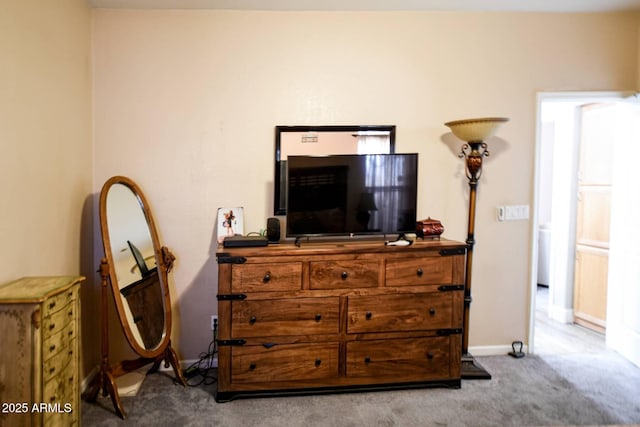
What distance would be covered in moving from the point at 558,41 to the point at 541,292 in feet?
10.8

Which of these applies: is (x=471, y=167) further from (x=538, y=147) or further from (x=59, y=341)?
(x=59, y=341)

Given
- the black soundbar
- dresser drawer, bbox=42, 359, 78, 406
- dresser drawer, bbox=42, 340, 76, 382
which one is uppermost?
the black soundbar

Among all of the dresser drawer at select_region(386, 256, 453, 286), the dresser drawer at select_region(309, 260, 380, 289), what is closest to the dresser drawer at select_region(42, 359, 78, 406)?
the dresser drawer at select_region(309, 260, 380, 289)

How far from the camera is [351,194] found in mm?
2525

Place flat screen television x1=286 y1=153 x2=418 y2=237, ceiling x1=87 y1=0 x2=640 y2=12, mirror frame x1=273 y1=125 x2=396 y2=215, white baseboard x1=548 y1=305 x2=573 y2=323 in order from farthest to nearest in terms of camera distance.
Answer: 1. white baseboard x1=548 y1=305 x2=573 y2=323
2. mirror frame x1=273 y1=125 x2=396 y2=215
3. ceiling x1=87 y1=0 x2=640 y2=12
4. flat screen television x1=286 y1=153 x2=418 y2=237

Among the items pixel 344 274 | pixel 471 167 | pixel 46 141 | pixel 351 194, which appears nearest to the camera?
pixel 46 141

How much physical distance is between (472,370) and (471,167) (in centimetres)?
146

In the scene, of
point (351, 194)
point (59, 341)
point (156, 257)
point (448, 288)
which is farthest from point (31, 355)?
point (448, 288)

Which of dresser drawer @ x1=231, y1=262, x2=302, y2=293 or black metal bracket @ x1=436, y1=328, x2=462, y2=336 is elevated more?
dresser drawer @ x1=231, y1=262, x2=302, y2=293

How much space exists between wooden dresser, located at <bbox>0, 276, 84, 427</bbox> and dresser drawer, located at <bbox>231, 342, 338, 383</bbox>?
0.90m

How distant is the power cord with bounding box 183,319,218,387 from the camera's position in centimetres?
254

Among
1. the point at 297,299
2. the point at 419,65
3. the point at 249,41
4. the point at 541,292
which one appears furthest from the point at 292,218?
the point at 541,292

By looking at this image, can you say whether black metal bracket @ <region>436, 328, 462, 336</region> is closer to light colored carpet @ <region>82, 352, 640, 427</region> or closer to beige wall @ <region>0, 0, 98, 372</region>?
light colored carpet @ <region>82, 352, 640, 427</region>

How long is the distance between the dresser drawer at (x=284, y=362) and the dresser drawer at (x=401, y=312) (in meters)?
0.24
